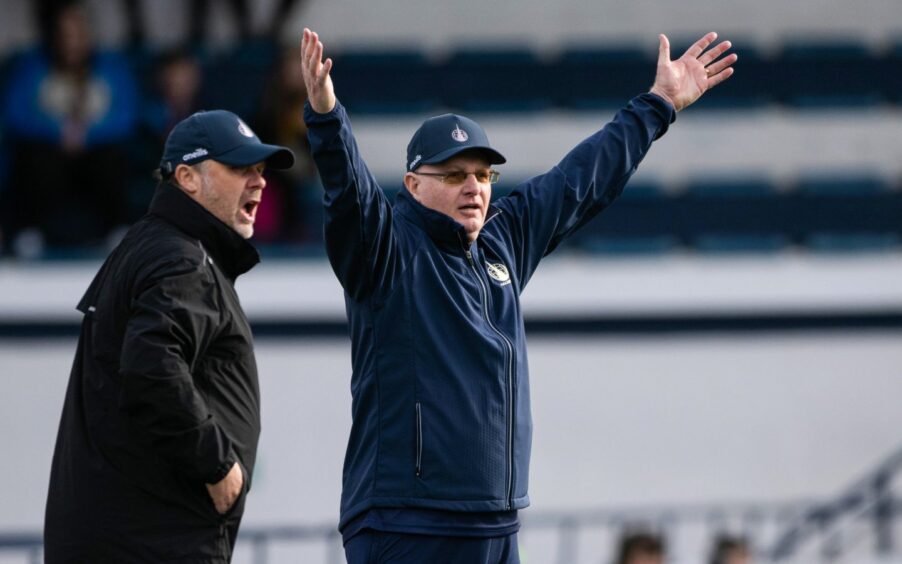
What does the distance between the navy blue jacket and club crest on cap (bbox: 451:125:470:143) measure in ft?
0.61

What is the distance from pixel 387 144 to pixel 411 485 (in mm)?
6579

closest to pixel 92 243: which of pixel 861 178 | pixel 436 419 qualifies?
pixel 861 178

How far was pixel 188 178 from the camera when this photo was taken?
381cm

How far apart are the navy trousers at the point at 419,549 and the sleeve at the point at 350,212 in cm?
56

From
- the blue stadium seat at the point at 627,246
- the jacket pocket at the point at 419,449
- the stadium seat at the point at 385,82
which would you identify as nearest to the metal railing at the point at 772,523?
the blue stadium seat at the point at 627,246

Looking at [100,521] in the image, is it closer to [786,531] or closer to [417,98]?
[786,531]

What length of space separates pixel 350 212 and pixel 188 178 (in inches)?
A: 22.1

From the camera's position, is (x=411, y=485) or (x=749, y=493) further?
(x=749, y=493)

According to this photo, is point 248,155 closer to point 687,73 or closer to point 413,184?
point 413,184

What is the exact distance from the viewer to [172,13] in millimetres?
10414

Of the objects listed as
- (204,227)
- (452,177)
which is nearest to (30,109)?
(204,227)

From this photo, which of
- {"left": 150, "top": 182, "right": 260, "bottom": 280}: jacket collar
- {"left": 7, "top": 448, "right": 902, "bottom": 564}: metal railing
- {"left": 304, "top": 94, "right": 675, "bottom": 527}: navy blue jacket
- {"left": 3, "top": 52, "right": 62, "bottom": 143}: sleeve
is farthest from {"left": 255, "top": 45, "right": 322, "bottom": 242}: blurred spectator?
{"left": 304, "top": 94, "right": 675, "bottom": 527}: navy blue jacket

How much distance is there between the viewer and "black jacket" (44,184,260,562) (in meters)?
3.46

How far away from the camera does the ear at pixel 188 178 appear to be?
3803mm
